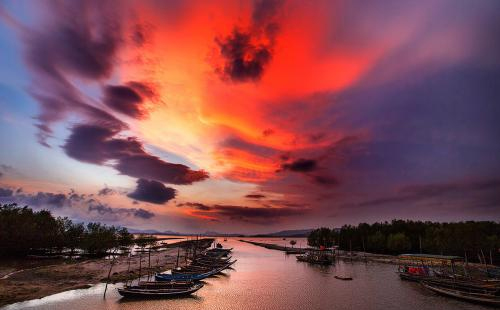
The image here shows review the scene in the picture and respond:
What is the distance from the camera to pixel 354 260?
12194cm

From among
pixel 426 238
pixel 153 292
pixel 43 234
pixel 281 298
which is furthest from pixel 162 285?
pixel 426 238

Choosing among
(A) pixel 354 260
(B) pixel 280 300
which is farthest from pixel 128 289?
(A) pixel 354 260

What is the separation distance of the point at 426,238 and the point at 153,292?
4864 inches

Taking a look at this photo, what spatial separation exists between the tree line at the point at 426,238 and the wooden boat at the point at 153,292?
7663 centimetres

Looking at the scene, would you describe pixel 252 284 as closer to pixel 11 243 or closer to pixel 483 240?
pixel 11 243

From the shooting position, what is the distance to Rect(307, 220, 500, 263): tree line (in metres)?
101

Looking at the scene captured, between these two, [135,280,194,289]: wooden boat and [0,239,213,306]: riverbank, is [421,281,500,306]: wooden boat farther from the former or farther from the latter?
[0,239,213,306]: riverbank

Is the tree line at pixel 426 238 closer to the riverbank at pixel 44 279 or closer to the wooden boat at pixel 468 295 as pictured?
the wooden boat at pixel 468 295

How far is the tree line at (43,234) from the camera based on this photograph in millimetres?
89062

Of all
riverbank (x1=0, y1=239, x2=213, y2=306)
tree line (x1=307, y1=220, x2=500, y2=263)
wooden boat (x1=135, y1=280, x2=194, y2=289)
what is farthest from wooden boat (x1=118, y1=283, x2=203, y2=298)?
tree line (x1=307, y1=220, x2=500, y2=263)

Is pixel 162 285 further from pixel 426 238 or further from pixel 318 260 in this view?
pixel 426 238

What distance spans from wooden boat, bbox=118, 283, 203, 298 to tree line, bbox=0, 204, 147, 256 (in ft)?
192

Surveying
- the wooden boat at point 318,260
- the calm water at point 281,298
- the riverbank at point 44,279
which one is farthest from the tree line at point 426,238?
the riverbank at point 44,279

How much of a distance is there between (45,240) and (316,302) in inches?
3672
